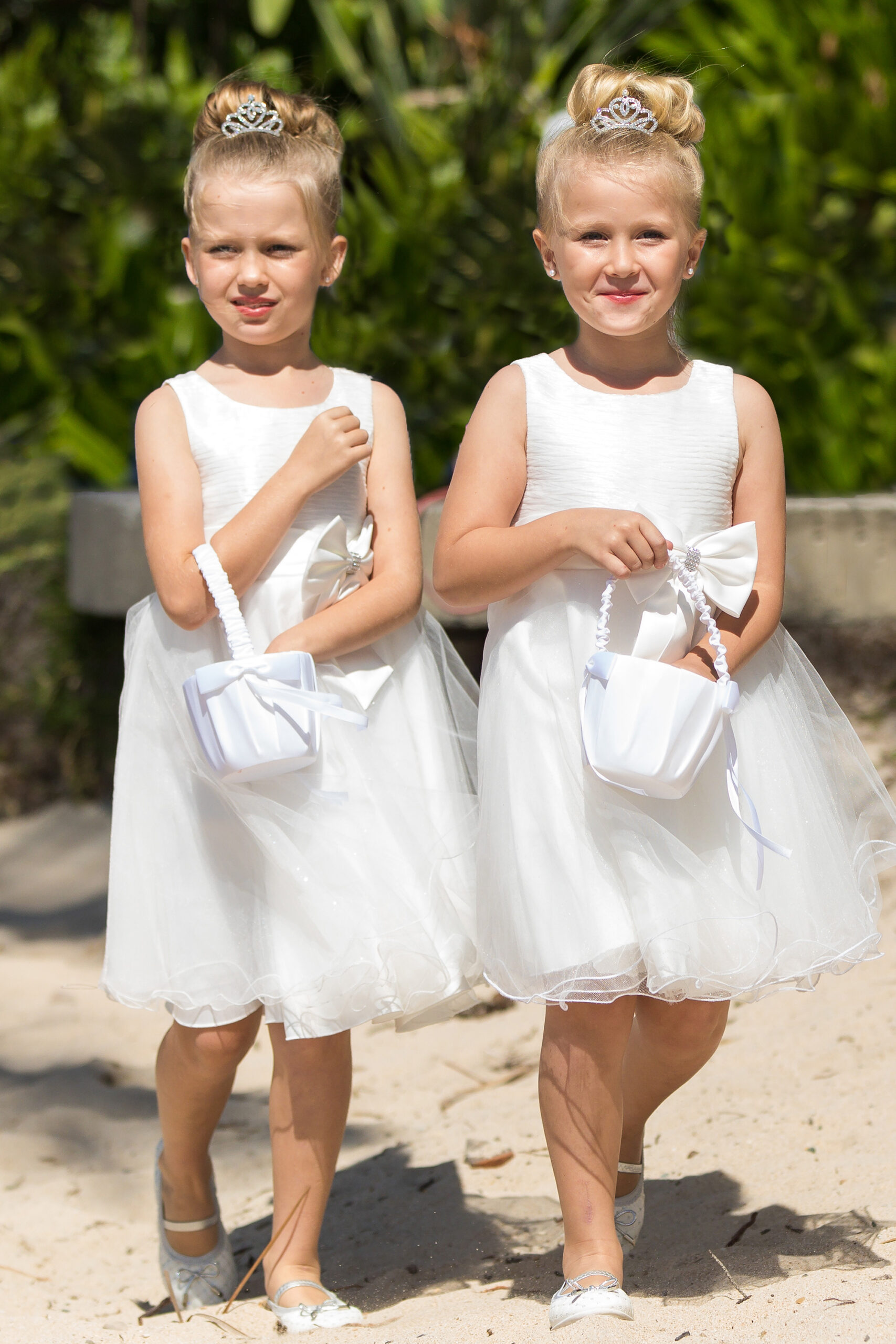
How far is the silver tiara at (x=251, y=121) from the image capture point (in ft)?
7.24

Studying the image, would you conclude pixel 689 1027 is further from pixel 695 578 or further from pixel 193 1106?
pixel 193 1106

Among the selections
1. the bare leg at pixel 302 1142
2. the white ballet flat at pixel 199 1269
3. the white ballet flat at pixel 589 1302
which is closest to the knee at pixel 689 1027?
the white ballet flat at pixel 589 1302

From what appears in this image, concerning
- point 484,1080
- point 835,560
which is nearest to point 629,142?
point 484,1080

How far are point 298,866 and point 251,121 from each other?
3.90ft

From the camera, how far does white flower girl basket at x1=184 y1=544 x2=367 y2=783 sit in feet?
6.57

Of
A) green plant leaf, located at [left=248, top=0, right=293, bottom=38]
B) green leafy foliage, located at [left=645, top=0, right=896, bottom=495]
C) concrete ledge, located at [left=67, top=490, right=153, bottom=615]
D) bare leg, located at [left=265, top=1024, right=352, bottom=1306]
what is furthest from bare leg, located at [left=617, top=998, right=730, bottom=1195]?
green plant leaf, located at [left=248, top=0, right=293, bottom=38]

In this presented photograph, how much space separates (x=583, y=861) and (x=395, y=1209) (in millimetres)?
1179

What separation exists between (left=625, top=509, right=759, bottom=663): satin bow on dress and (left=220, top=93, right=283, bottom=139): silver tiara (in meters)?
A: 0.87

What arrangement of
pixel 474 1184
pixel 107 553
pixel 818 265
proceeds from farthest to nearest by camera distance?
pixel 818 265 < pixel 107 553 < pixel 474 1184

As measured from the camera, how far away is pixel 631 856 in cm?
197

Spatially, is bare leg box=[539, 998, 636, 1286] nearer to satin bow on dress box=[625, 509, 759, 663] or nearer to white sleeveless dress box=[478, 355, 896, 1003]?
white sleeveless dress box=[478, 355, 896, 1003]

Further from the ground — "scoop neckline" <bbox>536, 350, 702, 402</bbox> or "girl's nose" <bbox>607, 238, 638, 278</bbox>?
"girl's nose" <bbox>607, 238, 638, 278</bbox>

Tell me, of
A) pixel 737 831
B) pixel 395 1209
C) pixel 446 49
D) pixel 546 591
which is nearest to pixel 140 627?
pixel 546 591

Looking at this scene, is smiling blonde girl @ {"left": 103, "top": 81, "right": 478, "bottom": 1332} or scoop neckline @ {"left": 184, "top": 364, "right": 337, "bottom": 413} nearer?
smiling blonde girl @ {"left": 103, "top": 81, "right": 478, "bottom": 1332}
